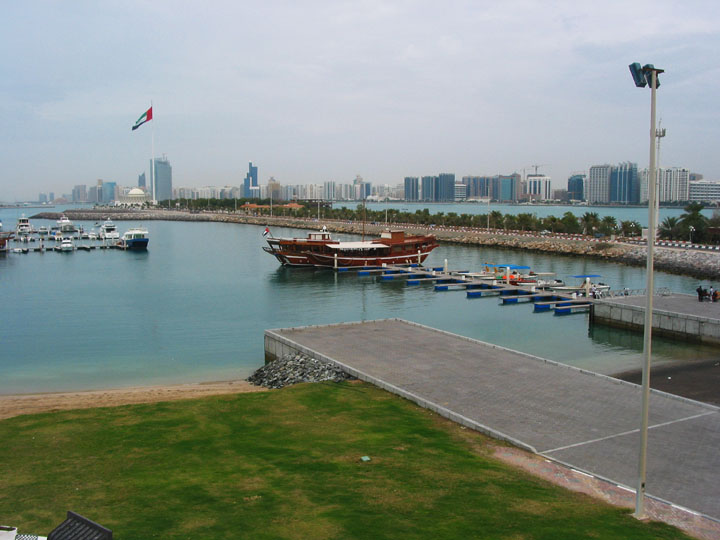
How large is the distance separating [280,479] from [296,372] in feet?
28.7

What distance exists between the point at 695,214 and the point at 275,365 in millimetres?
67265

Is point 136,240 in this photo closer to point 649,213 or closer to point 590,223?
point 590,223

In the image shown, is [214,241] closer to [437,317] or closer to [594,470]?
[437,317]

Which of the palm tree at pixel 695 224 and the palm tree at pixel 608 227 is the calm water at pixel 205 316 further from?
the palm tree at pixel 608 227

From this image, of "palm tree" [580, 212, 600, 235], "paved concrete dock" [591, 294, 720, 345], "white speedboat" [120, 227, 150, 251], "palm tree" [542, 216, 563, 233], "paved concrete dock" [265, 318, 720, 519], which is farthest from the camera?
"palm tree" [542, 216, 563, 233]

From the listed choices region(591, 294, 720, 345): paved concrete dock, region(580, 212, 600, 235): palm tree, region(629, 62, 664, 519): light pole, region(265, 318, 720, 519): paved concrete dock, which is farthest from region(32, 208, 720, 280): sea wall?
region(629, 62, 664, 519): light pole

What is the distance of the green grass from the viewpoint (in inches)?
354

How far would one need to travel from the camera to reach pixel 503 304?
138 ft

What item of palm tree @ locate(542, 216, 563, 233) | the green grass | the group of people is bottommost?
the green grass

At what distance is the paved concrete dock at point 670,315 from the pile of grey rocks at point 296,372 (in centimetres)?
1603

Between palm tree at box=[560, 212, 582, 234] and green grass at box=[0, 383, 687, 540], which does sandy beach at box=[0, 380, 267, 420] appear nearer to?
green grass at box=[0, 383, 687, 540]

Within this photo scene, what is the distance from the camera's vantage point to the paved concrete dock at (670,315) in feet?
92.1

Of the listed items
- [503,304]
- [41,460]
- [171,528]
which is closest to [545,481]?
[171,528]

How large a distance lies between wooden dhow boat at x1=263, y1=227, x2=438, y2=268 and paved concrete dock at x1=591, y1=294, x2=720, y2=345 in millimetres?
30004
